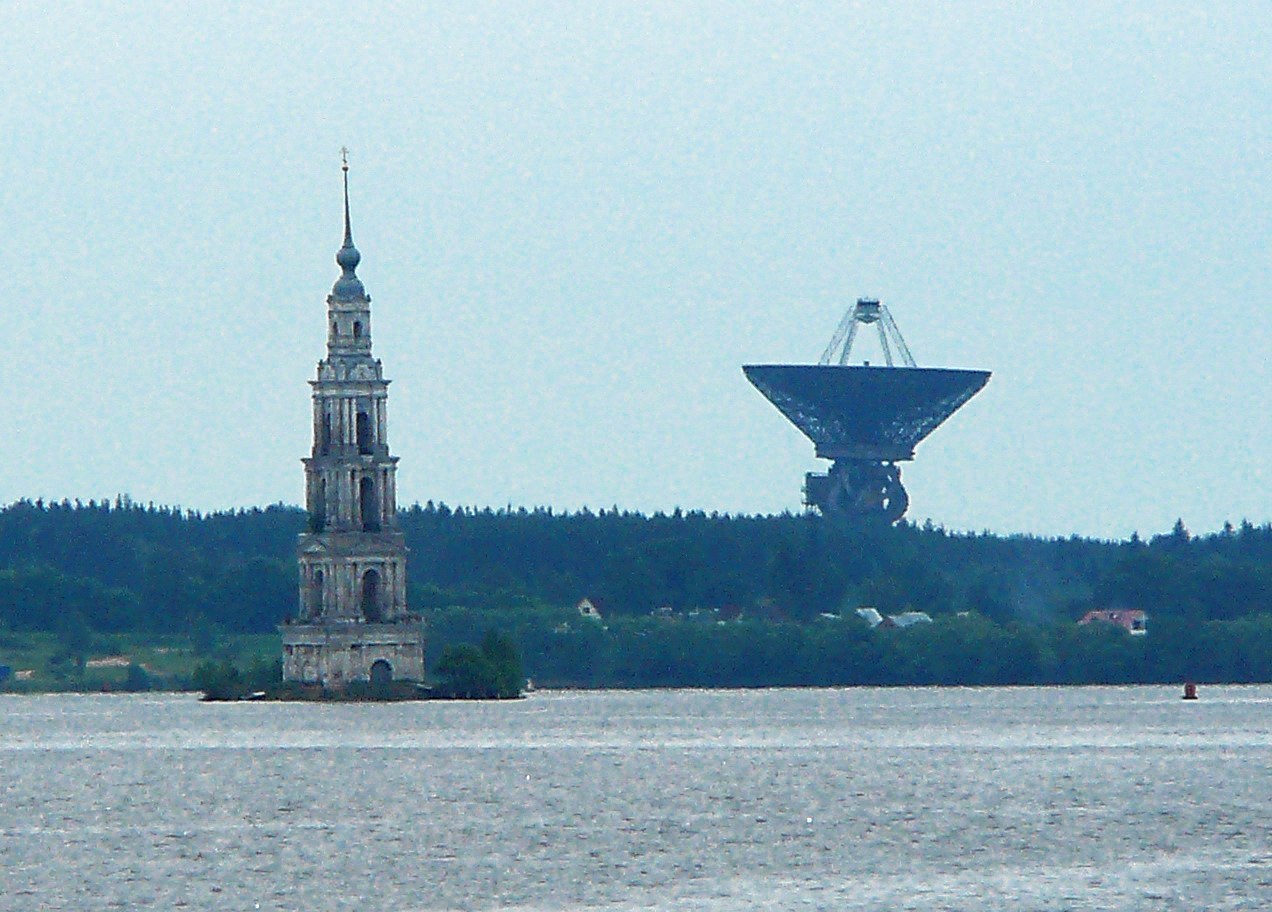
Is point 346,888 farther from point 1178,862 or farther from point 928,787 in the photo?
point 928,787

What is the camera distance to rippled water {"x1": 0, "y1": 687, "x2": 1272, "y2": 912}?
88.9m

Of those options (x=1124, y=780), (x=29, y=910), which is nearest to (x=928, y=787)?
(x=1124, y=780)

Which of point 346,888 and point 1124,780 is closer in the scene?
point 346,888

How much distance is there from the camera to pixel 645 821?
361 ft

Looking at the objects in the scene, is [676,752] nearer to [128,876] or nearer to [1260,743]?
[1260,743]

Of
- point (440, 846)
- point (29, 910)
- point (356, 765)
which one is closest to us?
point (29, 910)

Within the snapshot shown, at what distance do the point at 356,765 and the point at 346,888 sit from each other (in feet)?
178

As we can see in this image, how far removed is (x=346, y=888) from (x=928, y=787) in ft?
128

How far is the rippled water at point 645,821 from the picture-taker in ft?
292

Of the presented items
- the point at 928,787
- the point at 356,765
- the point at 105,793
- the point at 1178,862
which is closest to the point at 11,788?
the point at 105,793

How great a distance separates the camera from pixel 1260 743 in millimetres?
158250

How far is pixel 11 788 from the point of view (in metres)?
131

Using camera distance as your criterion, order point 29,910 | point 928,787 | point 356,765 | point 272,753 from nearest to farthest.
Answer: point 29,910 < point 928,787 < point 356,765 < point 272,753

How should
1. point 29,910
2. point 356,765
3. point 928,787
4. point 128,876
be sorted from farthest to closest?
point 356,765 → point 928,787 → point 128,876 → point 29,910
